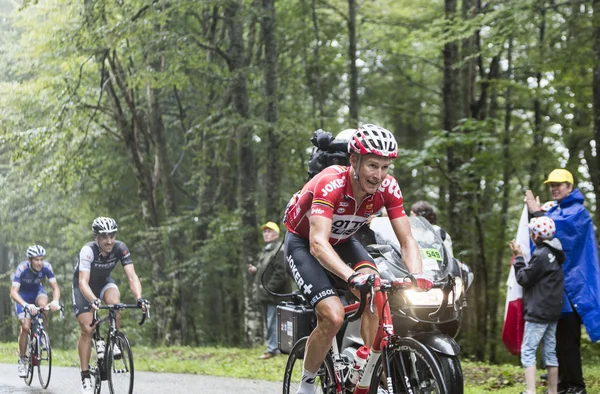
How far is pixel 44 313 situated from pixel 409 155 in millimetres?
6837

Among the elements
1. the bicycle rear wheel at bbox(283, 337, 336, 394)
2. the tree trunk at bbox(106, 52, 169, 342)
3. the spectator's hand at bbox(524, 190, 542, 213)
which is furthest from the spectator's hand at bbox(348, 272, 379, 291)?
the tree trunk at bbox(106, 52, 169, 342)

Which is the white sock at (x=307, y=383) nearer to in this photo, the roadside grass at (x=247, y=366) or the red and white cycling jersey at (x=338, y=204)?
the red and white cycling jersey at (x=338, y=204)

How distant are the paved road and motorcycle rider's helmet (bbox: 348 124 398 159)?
192 inches

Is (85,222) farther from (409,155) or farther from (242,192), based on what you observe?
(409,155)

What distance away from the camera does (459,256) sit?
14.7 meters

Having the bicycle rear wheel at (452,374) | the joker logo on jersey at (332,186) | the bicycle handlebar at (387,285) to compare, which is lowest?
the bicycle rear wheel at (452,374)

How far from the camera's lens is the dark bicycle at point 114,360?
862 centimetres

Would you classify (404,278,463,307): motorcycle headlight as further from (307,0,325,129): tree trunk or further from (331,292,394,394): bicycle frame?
(307,0,325,129): tree trunk

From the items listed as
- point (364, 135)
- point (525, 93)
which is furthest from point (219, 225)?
point (364, 135)

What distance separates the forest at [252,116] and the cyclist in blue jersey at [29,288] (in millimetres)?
5298

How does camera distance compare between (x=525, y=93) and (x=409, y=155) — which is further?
(x=525, y=93)

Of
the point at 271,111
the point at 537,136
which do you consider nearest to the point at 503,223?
the point at 537,136

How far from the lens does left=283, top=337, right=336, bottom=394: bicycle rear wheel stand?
6.27m

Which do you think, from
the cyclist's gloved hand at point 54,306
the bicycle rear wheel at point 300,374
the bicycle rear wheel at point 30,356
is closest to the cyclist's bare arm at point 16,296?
the bicycle rear wheel at point 30,356
